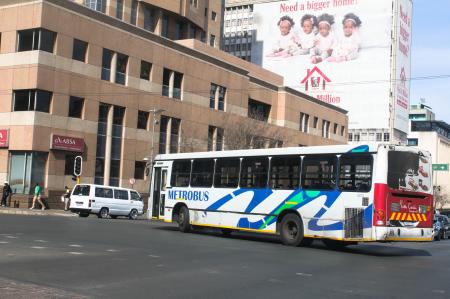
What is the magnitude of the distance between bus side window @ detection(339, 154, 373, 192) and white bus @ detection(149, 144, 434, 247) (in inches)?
1.1

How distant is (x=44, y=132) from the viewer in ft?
129

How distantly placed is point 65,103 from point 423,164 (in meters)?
29.2

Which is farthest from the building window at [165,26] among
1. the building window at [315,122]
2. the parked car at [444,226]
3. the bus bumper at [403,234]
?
the bus bumper at [403,234]

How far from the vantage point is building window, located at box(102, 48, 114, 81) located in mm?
45091

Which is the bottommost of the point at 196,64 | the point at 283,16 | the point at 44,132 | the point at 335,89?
the point at 44,132

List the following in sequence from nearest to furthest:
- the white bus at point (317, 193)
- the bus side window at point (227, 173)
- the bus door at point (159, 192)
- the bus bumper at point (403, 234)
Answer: the bus bumper at point (403, 234) < the white bus at point (317, 193) < the bus side window at point (227, 173) < the bus door at point (159, 192)

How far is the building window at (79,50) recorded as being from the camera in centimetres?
4234

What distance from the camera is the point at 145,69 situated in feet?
162

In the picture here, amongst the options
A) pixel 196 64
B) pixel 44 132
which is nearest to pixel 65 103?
pixel 44 132

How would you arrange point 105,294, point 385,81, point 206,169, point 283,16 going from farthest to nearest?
point 283,16 → point 385,81 → point 206,169 → point 105,294

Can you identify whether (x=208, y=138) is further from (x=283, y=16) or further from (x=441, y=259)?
(x=283, y=16)

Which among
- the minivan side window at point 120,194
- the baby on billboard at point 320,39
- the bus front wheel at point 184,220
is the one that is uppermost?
the baby on billboard at point 320,39

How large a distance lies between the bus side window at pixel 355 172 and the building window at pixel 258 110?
43.5 m

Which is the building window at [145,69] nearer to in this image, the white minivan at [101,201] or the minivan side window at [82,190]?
the white minivan at [101,201]
